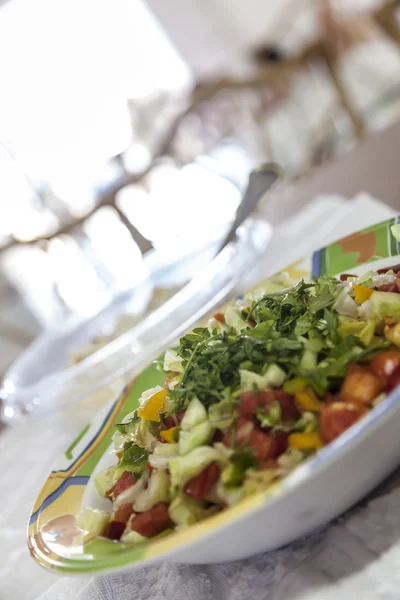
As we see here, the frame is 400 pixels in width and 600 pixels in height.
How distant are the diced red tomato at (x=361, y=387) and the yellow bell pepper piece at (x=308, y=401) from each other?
0.02 meters

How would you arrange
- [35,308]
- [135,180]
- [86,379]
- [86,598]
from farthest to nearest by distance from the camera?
1. [35,308]
2. [135,180]
3. [86,379]
4. [86,598]

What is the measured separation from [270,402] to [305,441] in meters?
0.04

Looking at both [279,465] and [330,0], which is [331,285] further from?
[330,0]

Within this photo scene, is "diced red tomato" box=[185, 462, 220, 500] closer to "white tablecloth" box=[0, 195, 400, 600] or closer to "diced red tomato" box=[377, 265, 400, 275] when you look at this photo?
"white tablecloth" box=[0, 195, 400, 600]

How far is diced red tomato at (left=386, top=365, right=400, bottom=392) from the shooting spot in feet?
1.26

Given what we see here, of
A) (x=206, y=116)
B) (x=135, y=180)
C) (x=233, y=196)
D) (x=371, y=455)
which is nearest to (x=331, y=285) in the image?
(x=371, y=455)

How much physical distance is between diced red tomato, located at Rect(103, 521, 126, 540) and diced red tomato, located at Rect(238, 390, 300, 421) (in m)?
0.15

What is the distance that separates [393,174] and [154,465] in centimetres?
72

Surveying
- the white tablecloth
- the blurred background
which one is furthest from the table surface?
the blurred background

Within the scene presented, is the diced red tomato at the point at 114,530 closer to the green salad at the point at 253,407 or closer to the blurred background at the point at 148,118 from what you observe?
the green salad at the point at 253,407

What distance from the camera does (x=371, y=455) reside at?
363 mm

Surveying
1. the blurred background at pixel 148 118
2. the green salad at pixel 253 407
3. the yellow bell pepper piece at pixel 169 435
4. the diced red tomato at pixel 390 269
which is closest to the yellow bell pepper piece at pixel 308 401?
the green salad at pixel 253 407

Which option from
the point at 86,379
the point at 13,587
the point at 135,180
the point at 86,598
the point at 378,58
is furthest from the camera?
the point at 378,58

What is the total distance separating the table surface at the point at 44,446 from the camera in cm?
64
